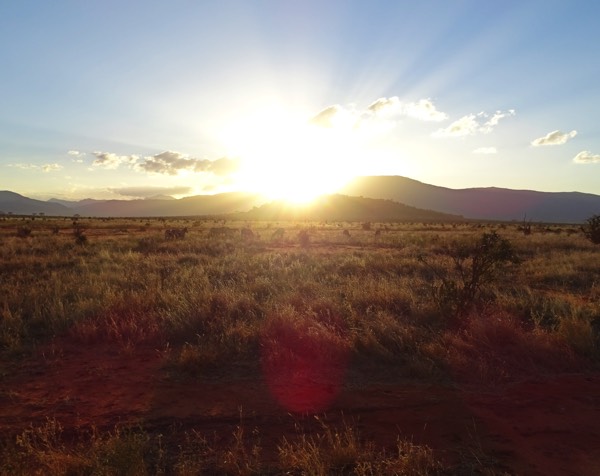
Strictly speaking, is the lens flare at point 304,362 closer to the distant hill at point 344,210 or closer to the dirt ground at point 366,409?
the dirt ground at point 366,409

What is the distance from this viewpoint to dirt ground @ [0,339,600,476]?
4.59 metres

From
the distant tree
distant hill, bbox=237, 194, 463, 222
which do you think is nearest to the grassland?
the distant tree

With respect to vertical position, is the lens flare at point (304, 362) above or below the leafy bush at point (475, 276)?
below

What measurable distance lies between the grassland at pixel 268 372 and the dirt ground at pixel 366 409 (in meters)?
0.03

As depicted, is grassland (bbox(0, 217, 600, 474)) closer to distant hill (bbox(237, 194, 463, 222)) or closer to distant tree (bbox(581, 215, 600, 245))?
distant tree (bbox(581, 215, 600, 245))

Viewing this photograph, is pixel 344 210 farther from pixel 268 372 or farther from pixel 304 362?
pixel 268 372

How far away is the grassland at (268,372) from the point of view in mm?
4309

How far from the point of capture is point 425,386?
6195 millimetres

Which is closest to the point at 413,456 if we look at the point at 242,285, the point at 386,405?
the point at 386,405

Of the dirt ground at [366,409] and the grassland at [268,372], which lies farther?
the dirt ground at [366,409]

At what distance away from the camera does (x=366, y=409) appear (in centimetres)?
547

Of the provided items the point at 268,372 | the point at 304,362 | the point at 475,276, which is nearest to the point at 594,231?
the point at 475,276

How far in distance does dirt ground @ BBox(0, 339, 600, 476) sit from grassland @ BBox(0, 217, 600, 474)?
0.09ft

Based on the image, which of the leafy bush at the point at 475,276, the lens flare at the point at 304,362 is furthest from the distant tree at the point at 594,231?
the lens flare at the point at 304,362
